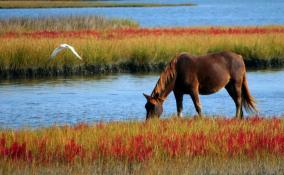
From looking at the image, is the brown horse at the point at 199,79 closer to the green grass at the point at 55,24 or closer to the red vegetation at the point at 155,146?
the red vegetation at the point at 155,146

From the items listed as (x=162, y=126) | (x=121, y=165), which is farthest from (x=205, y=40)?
(x=121, y=165)

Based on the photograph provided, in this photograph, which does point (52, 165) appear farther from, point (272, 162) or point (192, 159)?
point (272, 162)

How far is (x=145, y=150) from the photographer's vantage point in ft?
31.5

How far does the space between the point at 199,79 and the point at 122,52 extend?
1158 centimetres

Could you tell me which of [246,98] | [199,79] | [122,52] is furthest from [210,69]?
[122,52]

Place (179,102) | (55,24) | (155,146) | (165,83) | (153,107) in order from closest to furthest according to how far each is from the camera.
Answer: (155,146)
(153,107)
(165,83)
(179,102)
(55,24)

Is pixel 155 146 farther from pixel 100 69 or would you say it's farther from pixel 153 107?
pixel 100 69

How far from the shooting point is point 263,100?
17.6 m

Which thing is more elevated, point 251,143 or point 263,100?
point 251,143

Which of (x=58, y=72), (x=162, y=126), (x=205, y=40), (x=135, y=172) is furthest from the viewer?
(x=205, y=40)

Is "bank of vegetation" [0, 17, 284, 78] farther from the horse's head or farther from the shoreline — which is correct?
the horse's head

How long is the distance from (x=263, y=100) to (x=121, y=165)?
882 centimetres

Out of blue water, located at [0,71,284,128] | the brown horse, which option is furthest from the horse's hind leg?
blue water, located at [0,71,284,128]

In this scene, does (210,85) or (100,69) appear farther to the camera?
(100,69)
